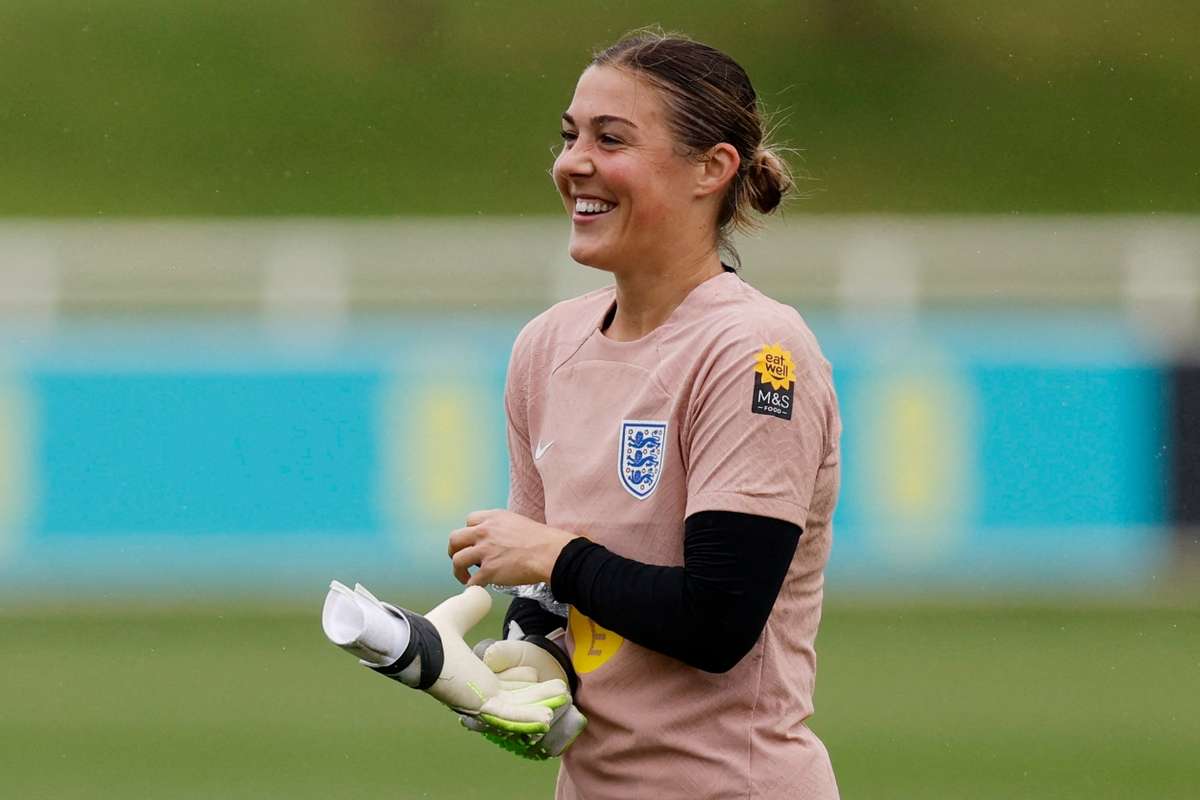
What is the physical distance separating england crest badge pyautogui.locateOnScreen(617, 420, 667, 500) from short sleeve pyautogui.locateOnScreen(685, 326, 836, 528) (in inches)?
1.2

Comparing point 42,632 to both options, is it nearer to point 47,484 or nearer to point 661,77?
point 47,484

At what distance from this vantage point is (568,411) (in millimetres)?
1894

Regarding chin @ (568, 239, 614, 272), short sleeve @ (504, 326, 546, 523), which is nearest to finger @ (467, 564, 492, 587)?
short sleeve @ (504, 326, 546, 523)

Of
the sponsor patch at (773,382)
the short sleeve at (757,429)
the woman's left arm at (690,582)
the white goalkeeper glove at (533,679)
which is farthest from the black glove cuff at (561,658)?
the sponsor patch at (773,382)

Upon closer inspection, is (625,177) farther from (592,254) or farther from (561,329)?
(561,329)

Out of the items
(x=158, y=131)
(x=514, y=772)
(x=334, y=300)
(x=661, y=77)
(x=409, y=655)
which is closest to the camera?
(x=409, y=655)

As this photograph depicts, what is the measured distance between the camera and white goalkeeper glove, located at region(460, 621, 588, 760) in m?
1.84

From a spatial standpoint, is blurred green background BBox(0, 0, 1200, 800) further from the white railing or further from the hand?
the hand

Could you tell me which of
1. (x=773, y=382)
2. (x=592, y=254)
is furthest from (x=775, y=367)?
(x=592, y=254)

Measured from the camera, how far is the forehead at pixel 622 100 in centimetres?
188

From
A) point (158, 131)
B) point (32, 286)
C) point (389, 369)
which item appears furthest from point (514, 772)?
point (158, 131)

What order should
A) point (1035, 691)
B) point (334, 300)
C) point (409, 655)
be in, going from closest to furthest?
point (409, 655), point (1035, 691), point (334, 300)

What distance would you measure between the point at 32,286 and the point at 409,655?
25.5 feet

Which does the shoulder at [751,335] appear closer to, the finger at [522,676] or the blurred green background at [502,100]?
the finger at [522,676]
